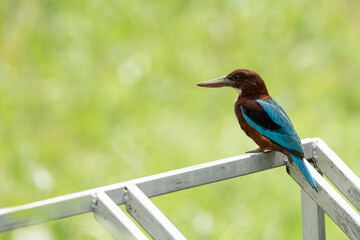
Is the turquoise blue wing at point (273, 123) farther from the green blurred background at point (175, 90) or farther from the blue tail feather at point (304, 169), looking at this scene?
the green blurred background at point (175, 90)

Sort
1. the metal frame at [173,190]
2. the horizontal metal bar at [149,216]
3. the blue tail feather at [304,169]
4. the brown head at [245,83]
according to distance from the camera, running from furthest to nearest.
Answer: the brown head at [245,83]
the blue tail feather at [304,169]
the horizontal metal bar at [149,216]
the metal frame at [173,190]

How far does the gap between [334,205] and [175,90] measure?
3185 mm

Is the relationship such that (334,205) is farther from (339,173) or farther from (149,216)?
(149,216)

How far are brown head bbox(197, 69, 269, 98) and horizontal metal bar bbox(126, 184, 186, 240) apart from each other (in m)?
0.94

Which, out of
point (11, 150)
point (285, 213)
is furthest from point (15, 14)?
point (285, 213)

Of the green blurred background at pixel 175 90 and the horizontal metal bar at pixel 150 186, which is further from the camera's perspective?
the green blurred background at pixel 175 90

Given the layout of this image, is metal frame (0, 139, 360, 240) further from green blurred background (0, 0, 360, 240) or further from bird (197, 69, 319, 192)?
green blurred background (0, 0, 360, 240)

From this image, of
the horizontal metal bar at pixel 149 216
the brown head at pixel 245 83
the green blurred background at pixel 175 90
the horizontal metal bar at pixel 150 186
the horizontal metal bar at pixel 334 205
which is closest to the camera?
the horizontal metal bar at pixel 150 186

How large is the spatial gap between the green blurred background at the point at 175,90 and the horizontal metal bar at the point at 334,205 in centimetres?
144

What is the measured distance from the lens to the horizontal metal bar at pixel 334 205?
2.49 meters

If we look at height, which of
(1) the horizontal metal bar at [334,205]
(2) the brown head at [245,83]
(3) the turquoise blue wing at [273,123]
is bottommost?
(1) the horizontal metal bar at [334,205]

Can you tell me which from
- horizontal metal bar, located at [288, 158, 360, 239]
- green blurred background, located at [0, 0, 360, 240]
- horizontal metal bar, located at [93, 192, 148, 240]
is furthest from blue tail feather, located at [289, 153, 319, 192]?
green blurred background, located at [0, 0, 360, 240]

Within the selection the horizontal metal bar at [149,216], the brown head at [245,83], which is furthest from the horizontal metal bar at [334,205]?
the horizontal metal bar at [149,216]

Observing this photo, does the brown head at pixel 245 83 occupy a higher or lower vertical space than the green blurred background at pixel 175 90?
lower
